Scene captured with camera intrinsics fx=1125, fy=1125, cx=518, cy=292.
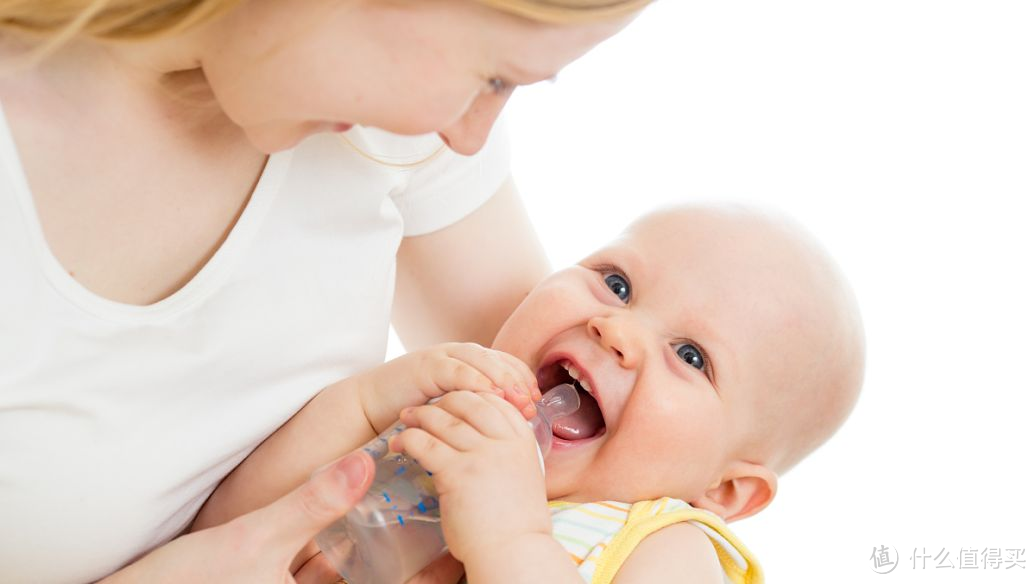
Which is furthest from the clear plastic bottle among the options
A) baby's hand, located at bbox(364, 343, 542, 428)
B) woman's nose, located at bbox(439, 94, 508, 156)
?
woman's nose, located at bbox(439, 94, 508, 156)

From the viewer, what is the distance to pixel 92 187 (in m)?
1.08

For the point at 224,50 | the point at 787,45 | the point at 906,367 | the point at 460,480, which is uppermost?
the point at 787,45

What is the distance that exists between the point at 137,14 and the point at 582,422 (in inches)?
30.2

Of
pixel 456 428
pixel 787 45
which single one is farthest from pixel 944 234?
pixel 456 428

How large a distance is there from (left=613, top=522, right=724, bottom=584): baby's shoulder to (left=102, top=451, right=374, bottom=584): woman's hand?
1.22ft

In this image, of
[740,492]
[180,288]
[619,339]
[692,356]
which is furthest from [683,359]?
[180,288]

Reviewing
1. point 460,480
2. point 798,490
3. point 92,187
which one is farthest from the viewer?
point 798,490

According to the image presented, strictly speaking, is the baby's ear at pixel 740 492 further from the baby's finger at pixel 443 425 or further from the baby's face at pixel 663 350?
the baby's finger at pixel 443 425

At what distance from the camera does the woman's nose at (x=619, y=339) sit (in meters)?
1.40

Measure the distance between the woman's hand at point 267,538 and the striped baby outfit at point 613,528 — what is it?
0.30 m

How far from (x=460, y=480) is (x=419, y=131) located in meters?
0.39

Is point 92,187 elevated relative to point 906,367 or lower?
lower

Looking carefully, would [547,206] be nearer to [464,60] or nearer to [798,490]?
[798,490]

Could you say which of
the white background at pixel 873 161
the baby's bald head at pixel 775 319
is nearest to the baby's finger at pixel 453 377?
the baby's bald head at pixel 775 319
